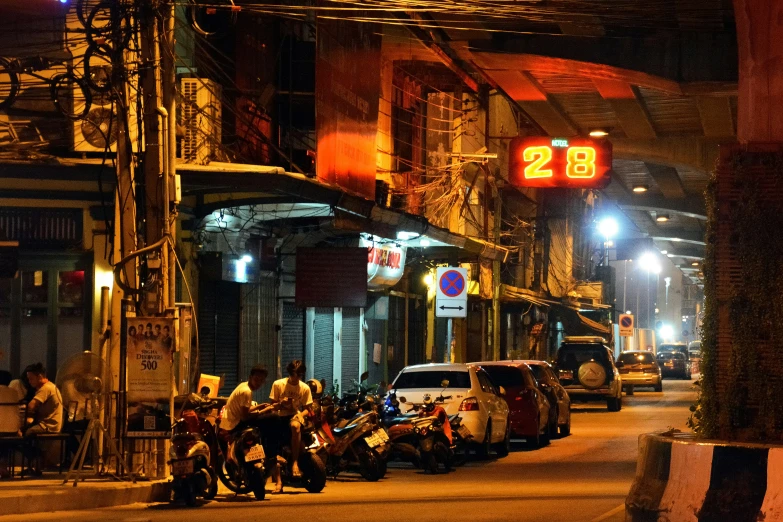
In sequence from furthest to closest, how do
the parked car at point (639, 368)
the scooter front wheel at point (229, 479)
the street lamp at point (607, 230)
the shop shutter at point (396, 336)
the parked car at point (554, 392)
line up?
the street lamp at point (607, 230) < the parked car at point (639, 368) < the shop shutter at point (396, 336) < the parked car at point (554, 392) < the scooter front wheel at point (229, 479)

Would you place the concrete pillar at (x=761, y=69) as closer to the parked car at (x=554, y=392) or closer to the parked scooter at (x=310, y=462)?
the parked scooter at (x=310, y=462)

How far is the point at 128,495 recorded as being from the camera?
13672 millimetres

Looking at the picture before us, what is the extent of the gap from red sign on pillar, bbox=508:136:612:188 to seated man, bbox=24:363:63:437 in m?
11.5

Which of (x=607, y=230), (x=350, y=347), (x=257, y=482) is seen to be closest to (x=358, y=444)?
(x=257, y=482)

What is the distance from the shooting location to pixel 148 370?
1428cm

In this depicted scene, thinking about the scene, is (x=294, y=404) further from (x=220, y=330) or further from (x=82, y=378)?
(x=220, y=330)

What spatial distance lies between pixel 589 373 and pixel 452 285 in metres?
8.05

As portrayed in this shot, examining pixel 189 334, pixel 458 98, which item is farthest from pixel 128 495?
pixel 458 98

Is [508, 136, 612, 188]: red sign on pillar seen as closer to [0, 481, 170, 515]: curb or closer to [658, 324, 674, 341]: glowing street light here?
[0, 481, 170, 515]: curb

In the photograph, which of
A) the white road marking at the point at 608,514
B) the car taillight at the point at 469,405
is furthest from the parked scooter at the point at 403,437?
the white road marking at the point at 608,514

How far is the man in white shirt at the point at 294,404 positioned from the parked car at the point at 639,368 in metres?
32.3

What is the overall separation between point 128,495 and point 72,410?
11.0 feet

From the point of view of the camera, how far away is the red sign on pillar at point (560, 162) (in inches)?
928

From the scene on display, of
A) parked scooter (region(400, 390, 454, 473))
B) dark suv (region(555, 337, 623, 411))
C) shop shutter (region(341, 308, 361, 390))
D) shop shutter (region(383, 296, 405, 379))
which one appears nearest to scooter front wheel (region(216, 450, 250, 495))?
parked scooter (region(400, 390, 454, 473))
